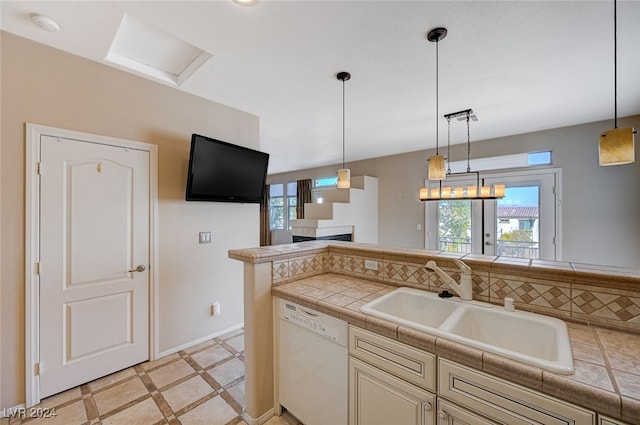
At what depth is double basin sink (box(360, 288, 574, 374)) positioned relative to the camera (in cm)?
103

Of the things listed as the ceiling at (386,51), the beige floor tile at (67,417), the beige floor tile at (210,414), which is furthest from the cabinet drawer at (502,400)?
the beige floor tile at (67,417)

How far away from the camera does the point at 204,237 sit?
277 centimetres

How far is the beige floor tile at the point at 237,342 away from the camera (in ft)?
8.78

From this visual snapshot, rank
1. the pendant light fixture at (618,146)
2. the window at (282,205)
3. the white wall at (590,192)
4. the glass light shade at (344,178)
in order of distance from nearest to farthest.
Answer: the pendant light fixture at (618,146) < the glass light shade at (344,178) < the white wall at (590,192) < the window at (282,205)

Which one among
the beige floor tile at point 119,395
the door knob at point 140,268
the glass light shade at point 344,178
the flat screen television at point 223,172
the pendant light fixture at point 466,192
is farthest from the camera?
the pendant light fixture at point 466,192

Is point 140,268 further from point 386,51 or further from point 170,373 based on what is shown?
point 386,51

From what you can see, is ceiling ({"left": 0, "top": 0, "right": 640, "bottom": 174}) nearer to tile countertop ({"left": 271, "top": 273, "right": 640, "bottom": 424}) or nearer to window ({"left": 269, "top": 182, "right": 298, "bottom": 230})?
tile countertop ({"left": 271, "top": 273, "right": 640, "bottom": 424})

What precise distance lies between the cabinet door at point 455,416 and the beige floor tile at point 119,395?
2.16 meters

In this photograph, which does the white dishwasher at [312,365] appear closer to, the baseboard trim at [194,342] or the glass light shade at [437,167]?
the baseboard trim at [194,342]

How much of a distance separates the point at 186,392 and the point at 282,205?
259 inches

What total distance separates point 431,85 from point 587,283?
206 cm

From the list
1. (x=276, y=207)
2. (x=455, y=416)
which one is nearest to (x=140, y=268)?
(x=455, y=416)

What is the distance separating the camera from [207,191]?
102 inches

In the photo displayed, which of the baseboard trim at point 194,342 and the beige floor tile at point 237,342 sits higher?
the baseboard trim at point 194,342
